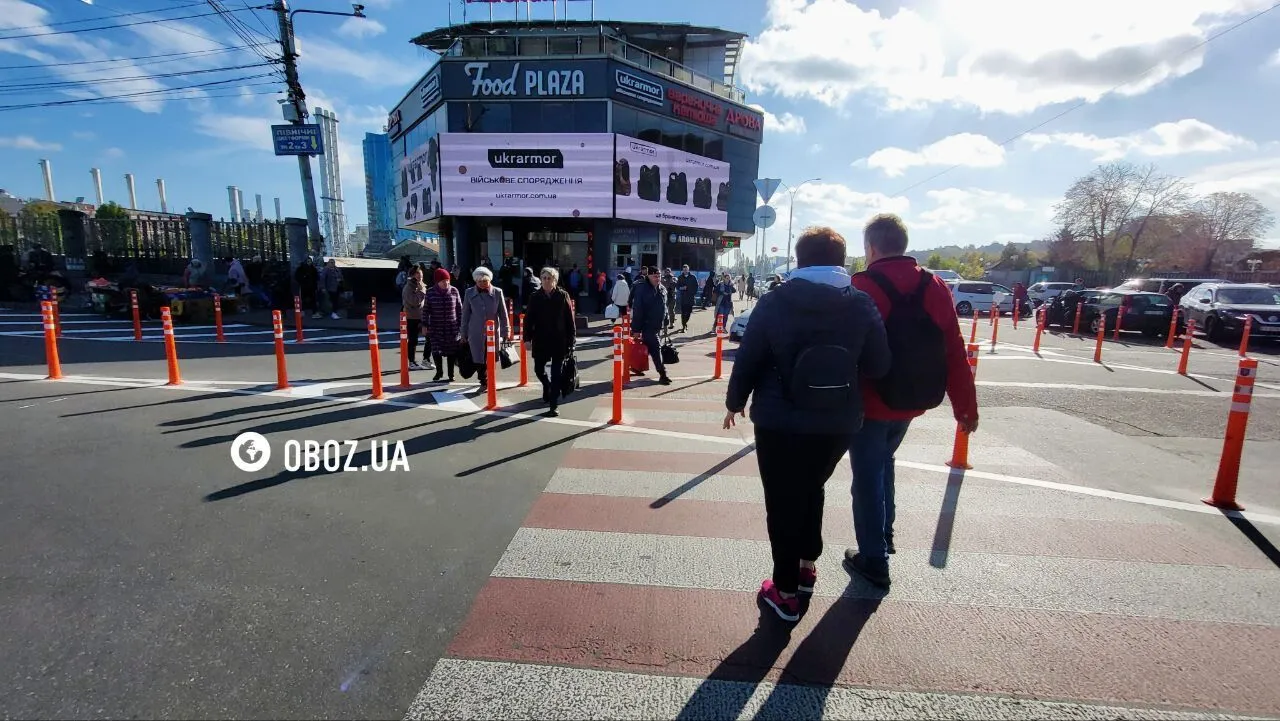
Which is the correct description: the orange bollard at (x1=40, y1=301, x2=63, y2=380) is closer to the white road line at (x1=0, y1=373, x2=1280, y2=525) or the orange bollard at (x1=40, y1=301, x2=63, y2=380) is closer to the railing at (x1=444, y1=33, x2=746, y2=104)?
the white road line at (x1=0, y1=373, x2=1280, y2=525)

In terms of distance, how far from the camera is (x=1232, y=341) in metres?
15.8

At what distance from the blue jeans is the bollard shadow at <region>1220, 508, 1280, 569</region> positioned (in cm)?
272

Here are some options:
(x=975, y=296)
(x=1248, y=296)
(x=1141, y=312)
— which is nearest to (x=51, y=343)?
(x=1141, y=312)

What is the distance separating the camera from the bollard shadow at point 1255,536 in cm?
351

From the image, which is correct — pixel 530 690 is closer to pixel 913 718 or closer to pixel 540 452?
pixel 913 718

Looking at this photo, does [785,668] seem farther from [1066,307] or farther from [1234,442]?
[1066,307]

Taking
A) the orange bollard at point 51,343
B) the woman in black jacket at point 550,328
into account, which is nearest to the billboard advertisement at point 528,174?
the orange bollard at point 51,343

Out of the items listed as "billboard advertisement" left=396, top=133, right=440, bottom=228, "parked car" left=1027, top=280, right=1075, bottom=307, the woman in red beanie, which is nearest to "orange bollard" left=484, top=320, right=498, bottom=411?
the woman in red beanie

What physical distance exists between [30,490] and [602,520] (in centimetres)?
447

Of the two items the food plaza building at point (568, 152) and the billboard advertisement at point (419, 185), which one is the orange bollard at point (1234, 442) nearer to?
the food plaza building at point (568, 152)

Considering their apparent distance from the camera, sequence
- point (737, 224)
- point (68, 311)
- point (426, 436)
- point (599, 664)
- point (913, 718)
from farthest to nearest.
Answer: point (737, 224) < point (68, 311) < point (426, 436) < point (599, 664) < point (913, 718)

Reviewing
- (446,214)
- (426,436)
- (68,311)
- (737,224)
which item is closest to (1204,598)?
(426,436)

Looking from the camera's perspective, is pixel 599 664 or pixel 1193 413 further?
pixel 1193 413

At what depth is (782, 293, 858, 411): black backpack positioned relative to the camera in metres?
2.40
